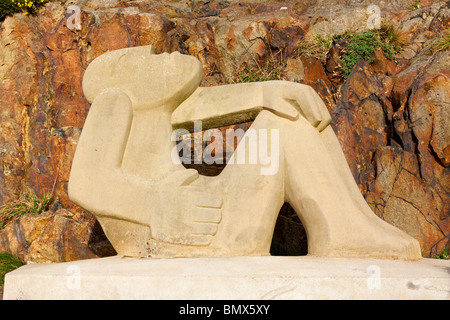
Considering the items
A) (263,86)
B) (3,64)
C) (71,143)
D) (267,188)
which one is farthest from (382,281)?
(3,64)

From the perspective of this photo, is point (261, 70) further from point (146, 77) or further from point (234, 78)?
point (146, 77)

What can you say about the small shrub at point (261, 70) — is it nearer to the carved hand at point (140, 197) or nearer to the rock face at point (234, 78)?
the rock face at point (234, 78)

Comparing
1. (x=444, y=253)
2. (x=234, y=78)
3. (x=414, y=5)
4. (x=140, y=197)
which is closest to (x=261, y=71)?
(x=234, y=78)

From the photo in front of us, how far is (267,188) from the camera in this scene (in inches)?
146

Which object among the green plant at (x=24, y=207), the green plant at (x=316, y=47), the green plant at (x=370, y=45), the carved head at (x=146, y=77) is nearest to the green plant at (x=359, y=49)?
the green plant at (x=370, y=45)

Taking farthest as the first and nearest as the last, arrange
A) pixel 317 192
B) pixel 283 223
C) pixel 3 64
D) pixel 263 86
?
1. pixel 3 64
2. pixel 283 223
3. pixel 263 86
4. pixel 317 192

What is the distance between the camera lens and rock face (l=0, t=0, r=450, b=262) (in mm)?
5102

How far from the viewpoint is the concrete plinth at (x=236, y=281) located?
2.76 meters

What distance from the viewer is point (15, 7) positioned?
7465 mm

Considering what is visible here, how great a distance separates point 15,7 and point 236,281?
6333mm

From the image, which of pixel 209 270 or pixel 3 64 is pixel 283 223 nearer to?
pixel 209 270

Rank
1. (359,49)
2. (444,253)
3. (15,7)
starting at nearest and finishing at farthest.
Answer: (444,253), (359,49), (15,7)

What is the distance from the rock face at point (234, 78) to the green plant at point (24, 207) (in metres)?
0.19

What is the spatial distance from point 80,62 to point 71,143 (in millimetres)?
1482
